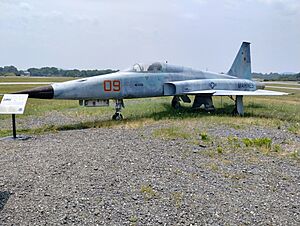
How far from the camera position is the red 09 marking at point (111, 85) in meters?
11.8

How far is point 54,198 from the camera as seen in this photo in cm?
489

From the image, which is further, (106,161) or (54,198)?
(106,161)

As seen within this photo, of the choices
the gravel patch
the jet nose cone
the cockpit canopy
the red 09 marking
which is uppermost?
the cockpit canopy

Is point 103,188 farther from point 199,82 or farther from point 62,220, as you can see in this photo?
point 199,82

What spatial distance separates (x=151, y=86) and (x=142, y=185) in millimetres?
8261

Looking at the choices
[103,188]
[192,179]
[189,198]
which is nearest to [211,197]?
[189,198]

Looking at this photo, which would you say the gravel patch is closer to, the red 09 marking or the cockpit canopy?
the red 09 marking

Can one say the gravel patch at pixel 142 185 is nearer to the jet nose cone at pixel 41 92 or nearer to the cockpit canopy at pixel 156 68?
the jet nose cone at pixel 41 92

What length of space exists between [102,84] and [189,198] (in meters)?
7.45

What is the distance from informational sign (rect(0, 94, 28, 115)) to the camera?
8.91m

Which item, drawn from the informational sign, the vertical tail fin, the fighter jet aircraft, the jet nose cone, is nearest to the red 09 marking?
the fighter jet aircraft

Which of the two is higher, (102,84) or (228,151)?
(102,84)

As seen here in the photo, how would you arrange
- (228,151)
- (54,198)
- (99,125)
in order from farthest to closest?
(99,125) → (228,151) → (54,198)

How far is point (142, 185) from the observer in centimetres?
546
